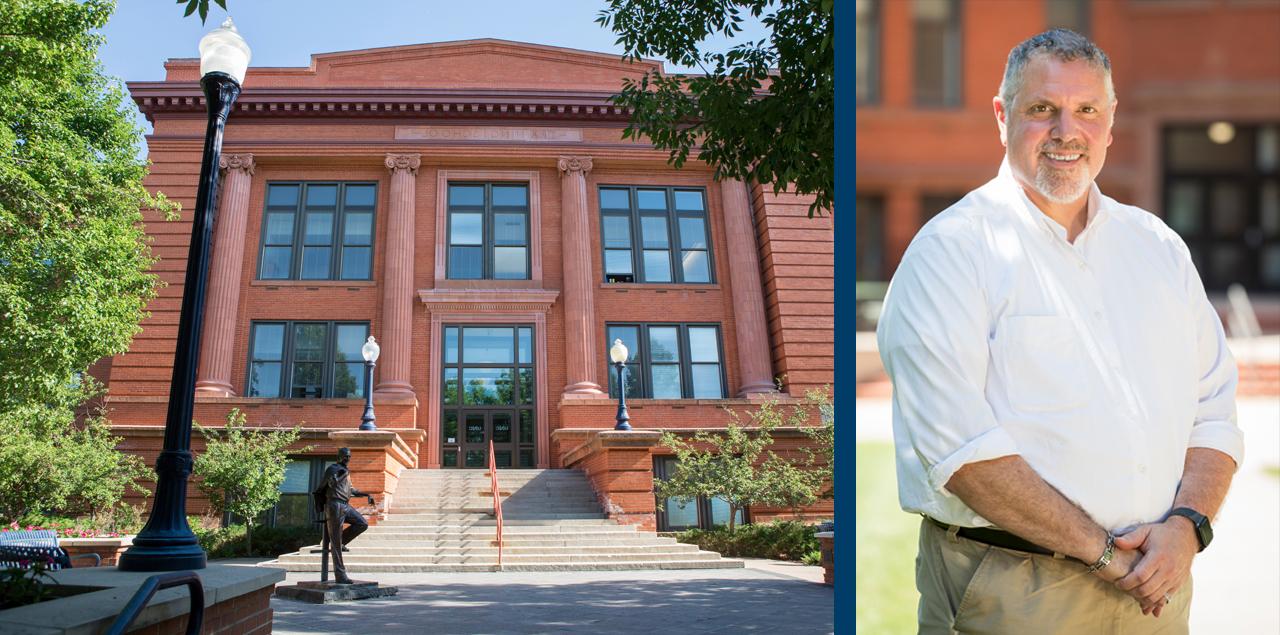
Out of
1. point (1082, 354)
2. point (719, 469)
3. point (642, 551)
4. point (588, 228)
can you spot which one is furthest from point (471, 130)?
point (1082, 354)

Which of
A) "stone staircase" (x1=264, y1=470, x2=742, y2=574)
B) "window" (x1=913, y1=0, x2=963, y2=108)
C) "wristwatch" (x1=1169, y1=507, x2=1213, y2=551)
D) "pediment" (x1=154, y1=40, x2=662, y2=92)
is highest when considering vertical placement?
"pediment" (x1=154, y1=40, x2=662, y2=92)

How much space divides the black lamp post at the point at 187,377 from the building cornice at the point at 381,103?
18629 millimetres

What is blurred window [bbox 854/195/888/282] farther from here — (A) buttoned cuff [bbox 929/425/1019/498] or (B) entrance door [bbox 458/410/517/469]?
(B) entrance door [bbox 458/410/517/469]

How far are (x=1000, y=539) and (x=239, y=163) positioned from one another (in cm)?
2684

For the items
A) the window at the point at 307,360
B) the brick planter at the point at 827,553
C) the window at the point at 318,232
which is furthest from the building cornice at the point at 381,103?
the brick planter at the point at 827,553

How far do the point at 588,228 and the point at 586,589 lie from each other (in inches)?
593

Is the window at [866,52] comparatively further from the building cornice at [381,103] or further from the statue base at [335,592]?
the building cornice at [381,103]

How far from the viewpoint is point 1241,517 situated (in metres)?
2.51

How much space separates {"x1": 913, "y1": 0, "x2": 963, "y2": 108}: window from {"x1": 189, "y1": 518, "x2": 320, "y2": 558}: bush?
18.9 meters

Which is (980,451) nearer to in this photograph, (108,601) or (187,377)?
(108,601)

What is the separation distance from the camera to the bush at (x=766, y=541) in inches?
725

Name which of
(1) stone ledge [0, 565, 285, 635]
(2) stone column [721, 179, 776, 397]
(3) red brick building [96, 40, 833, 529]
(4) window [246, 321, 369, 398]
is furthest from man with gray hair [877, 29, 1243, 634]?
(4) window [246, 321, 369, 398]

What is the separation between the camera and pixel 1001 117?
264 cm

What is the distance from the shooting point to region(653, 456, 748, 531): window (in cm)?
2231
